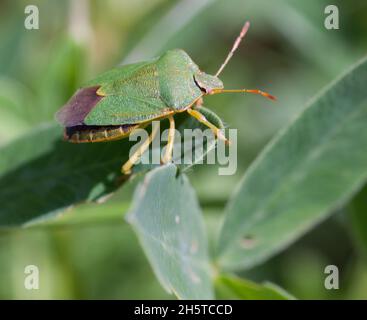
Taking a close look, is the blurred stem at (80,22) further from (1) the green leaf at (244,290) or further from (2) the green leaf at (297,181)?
(1) the green leaf at (244,290)

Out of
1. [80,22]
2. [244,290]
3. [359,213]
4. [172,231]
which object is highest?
[80,22]

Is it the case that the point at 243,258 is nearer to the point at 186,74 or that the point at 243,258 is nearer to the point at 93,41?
the point at 186,74

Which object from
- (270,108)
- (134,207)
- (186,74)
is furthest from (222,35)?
(134,207)

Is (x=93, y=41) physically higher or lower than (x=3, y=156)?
higher

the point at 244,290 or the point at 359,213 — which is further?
the point at 359,213

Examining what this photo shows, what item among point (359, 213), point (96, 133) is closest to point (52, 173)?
point (96, 133)

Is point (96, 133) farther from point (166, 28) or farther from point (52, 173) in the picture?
point (166, 28)
